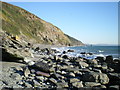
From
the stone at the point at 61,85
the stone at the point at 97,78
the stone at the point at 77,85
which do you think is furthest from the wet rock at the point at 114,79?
the stone at the point at 61,85

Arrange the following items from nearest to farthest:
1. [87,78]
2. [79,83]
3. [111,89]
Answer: [111,89] → [79,83] → [87,78]

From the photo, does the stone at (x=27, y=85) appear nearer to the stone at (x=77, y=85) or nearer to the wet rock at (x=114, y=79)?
the stone at (x=77, y=85)

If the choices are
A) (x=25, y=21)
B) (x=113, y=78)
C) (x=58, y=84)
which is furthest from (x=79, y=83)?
(x=25, y=21)

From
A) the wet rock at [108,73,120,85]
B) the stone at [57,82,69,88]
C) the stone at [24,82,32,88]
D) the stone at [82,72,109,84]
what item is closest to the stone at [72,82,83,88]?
the stone at [57,82,69,88]

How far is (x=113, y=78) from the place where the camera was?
23.8 feet

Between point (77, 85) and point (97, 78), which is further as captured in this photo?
point (97, 78)

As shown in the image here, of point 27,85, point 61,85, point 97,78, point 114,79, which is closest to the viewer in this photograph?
point 27,85

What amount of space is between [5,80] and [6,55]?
518 cm

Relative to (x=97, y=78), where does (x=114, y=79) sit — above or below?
below

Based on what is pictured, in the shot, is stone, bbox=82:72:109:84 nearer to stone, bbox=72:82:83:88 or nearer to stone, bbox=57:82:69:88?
stone, bbox=72:82:83:88

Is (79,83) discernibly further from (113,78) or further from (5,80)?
(5,80)

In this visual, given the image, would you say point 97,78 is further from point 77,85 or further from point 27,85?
point 27,85

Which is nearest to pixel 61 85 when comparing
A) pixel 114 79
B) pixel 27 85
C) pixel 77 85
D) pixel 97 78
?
pixel 77 85

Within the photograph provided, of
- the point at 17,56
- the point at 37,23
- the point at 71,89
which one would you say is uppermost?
the point at 37,23
